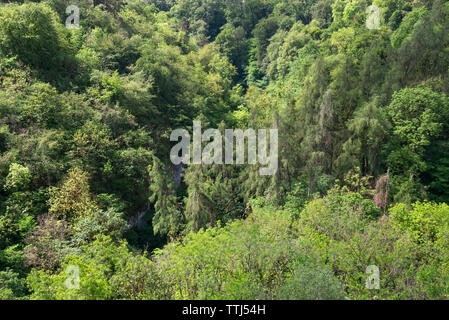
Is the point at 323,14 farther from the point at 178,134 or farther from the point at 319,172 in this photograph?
the point at 319,172

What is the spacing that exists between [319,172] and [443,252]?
11500 millimetres

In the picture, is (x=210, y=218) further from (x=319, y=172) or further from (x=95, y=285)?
(x=95, y=285)

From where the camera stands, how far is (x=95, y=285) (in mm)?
11664

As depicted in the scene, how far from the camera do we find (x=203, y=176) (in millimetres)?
26797

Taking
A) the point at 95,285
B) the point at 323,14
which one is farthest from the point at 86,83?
the point at 323,14

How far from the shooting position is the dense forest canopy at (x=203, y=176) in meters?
13.6

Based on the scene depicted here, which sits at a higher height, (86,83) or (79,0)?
(79,0)

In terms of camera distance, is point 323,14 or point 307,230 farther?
point 323,14

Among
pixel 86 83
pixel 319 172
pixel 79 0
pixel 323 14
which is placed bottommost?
pixel 319 172

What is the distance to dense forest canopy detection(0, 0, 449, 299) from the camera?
1365 cm

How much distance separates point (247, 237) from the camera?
1479 centimetres

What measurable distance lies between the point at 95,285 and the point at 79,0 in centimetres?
3800

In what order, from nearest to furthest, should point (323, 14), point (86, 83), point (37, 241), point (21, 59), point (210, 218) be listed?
point (37, 241)
point (210, 218)
point (21, 59)
point (86, 83)
point (323, 14)

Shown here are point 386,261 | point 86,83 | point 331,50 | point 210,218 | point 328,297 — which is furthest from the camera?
point 331,50
